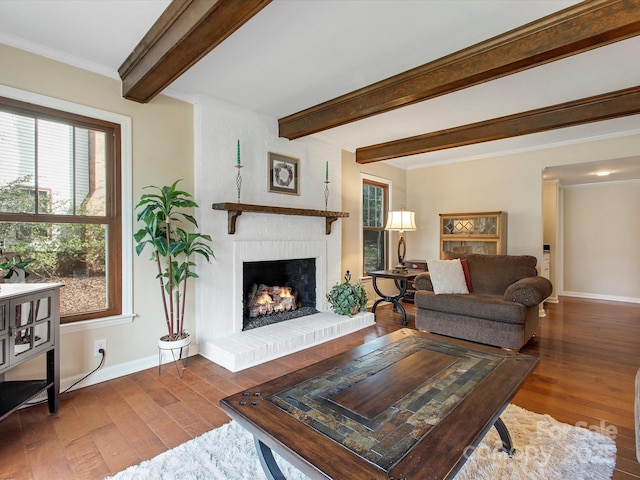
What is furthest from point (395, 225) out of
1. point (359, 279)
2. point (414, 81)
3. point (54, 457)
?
point (54, 457)

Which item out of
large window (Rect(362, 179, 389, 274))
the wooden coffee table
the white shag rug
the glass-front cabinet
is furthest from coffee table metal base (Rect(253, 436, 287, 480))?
the glass-front cabinet

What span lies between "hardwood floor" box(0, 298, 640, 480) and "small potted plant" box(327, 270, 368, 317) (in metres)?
0.59

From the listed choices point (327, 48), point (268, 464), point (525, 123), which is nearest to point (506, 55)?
point (327, 48)

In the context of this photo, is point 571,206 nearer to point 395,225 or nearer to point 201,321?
point 395,225

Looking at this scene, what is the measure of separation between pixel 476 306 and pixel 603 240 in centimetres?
467

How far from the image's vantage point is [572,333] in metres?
4.00

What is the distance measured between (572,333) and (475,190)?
2405 millimetres

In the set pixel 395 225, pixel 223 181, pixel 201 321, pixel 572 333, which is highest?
pixel 223 181

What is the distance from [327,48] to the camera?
2.34 m

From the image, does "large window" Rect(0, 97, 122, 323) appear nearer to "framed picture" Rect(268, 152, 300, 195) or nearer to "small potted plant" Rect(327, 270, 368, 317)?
"framed picture" Rect(268, 152, 300, 195)

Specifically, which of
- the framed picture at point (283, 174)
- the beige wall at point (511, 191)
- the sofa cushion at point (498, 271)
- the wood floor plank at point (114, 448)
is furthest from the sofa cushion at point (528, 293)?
the wood floor plank at point (114, 448)

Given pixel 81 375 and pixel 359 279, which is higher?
pixel 359 279

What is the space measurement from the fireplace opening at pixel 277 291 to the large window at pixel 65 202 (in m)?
1.40

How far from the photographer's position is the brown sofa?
328cm
